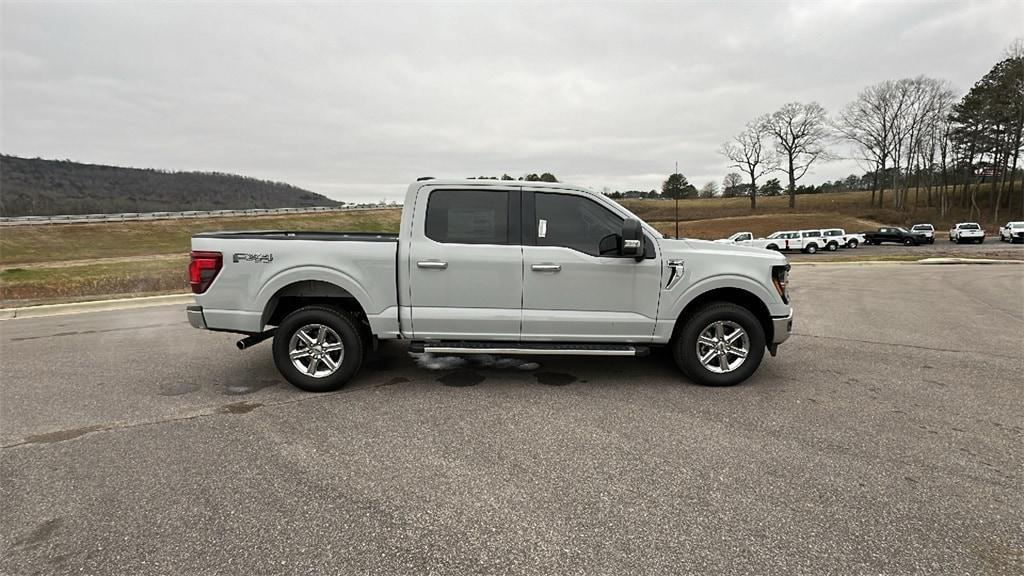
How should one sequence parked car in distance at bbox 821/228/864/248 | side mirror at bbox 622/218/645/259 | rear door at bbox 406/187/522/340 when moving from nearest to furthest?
side mirror at bbox 622/218/645/259, rear door at bbox 406/187/522/340, parked car in distance at bbox 821/228/864/248

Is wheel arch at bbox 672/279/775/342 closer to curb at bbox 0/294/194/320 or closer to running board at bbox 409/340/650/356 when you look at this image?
running board at bbox 409/340/650/356

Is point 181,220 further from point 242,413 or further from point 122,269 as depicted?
point 242,413

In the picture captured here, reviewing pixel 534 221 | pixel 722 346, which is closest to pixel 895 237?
pixel 722 346

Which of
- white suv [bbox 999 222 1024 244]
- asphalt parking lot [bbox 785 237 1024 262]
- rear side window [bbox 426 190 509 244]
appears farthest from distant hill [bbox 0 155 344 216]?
rear side window [bbox 426 190 509 244]

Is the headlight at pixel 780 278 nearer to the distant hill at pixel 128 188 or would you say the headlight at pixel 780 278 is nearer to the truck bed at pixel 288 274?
the truck bed at pixel 288 274

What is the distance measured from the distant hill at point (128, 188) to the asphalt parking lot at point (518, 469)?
113747mm

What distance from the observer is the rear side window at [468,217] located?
15.0ft

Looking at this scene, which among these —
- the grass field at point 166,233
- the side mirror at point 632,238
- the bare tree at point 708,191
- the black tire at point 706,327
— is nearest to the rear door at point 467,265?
the side mirror at point 632,238

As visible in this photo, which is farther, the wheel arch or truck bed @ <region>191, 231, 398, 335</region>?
the wheel arch

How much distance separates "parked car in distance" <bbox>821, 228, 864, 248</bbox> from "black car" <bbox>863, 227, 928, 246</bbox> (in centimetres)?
205

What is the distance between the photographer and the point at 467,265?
4473 millimetres

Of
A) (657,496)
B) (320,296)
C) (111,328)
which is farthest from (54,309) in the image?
(657,496)

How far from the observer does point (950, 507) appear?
270cm

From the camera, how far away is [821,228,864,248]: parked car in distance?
114 feet
